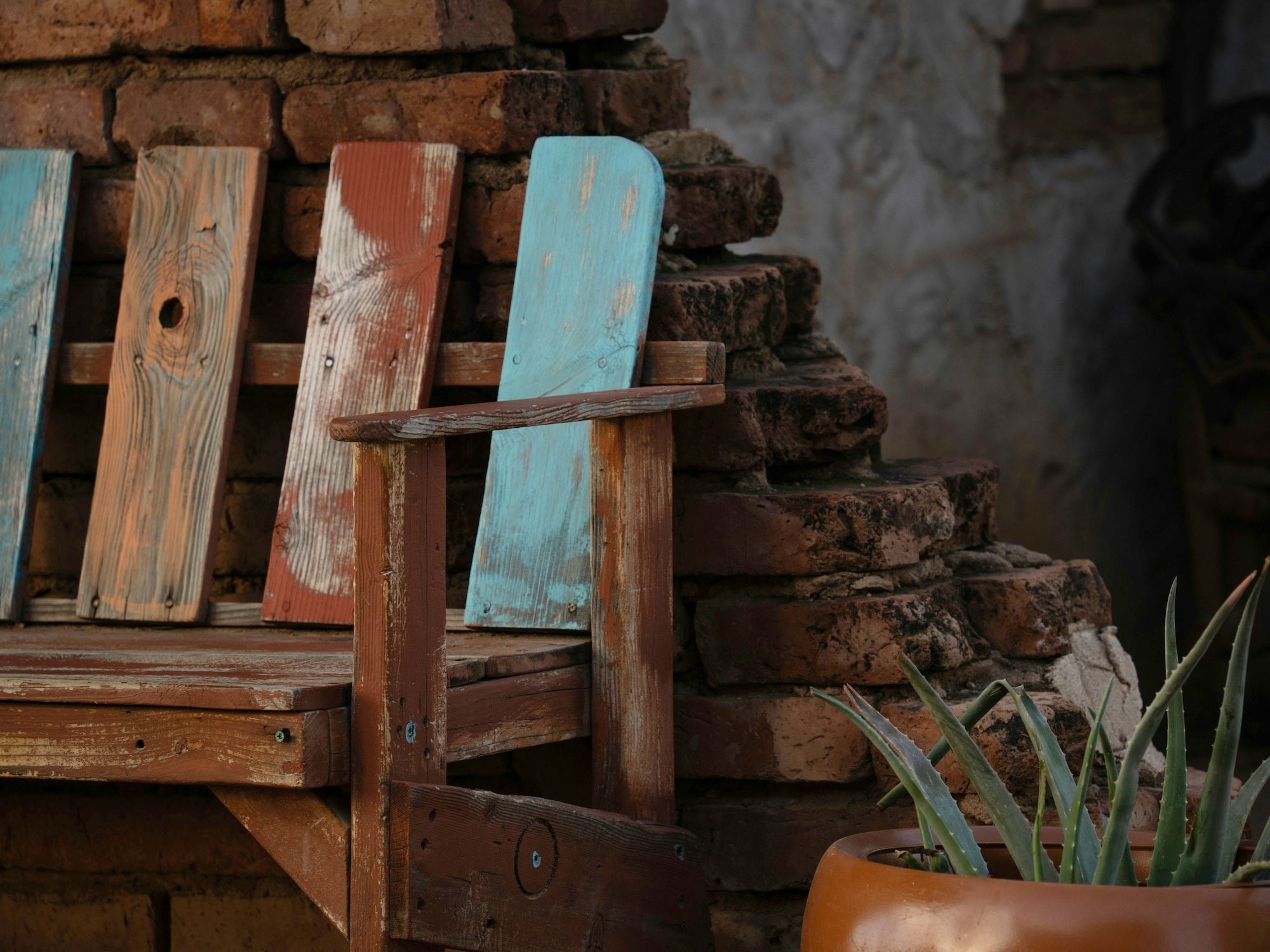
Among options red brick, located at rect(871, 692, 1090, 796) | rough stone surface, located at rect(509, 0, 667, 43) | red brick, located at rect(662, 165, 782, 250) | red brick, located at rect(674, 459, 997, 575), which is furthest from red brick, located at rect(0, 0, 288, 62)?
red brick, located at rect(871, 692, 1090, 796)

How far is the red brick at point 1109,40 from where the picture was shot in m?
4.96

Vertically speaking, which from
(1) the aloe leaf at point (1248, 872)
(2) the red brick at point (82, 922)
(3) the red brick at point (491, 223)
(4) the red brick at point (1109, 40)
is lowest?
(2) the red brick at point (82, 922)

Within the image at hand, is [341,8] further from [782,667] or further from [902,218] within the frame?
[902,218]

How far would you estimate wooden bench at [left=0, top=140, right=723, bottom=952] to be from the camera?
1693mm

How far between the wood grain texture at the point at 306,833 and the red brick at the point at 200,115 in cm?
122

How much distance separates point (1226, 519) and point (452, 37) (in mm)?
3394

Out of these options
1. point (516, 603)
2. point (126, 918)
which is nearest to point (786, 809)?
point (516, 603)

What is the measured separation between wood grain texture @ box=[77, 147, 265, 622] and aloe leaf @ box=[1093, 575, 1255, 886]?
1.40 meters

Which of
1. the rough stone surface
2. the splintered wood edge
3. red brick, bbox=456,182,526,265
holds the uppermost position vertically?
the rough stone surface

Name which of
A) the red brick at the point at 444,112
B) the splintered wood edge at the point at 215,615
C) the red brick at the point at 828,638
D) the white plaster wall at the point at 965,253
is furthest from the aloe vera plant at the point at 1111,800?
the white plaster wall at the point at 965,253

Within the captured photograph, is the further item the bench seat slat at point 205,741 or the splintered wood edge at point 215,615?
the splintered wood edge at point 215,615

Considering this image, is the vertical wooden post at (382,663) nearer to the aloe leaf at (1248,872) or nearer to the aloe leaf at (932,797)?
the aloe leaf at (932,797)

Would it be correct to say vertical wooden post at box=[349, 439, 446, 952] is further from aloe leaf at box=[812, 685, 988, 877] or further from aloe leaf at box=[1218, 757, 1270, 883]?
aloe leaf at box=[1218, 757, 1270, 883]

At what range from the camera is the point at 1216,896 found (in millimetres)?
1460
